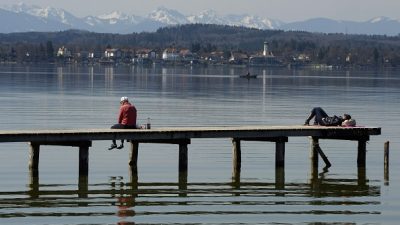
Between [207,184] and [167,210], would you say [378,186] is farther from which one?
[167,210]

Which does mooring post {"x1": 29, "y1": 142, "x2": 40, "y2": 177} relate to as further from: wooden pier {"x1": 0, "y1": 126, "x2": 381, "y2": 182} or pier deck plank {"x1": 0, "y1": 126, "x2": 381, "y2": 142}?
pier deck plank {"x1": 0, "y1": 126, "x2": 381, "y2": 142}

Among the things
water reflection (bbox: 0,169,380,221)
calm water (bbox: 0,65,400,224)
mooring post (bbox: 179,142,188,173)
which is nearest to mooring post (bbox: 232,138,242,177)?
calm water (bbox: 0,65,400,224)

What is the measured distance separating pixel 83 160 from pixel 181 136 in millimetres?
3072

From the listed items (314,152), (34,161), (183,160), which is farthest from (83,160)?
(314,152)

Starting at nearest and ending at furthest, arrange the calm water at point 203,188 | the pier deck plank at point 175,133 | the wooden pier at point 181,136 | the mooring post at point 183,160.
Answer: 1. the calm water at point 203,188
2. the pier deck plank at point 175,133
3. the wooden pier at point 181,136
4. the mooring post at point 183,160

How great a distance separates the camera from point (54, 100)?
86188 mm

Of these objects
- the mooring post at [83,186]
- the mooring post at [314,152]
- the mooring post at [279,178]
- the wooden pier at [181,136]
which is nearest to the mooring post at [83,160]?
the wooden pier at [181,136]

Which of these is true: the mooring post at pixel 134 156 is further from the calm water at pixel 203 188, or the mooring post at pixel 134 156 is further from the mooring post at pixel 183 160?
the mooring post at pixel 183 160

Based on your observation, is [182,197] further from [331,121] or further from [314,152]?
[331,121]

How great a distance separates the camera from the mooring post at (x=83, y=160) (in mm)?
35031

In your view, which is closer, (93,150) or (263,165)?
(263,165)

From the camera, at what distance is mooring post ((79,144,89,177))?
35.0m

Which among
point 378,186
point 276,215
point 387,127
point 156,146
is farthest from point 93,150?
point 387,127

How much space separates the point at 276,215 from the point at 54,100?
5905cm
